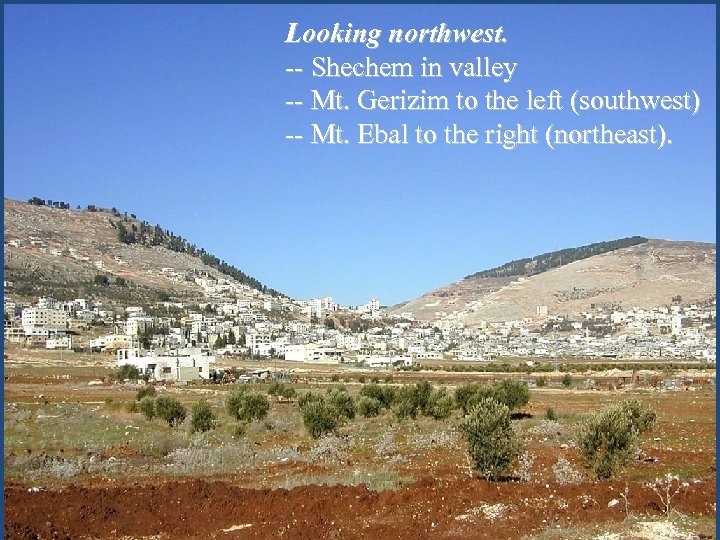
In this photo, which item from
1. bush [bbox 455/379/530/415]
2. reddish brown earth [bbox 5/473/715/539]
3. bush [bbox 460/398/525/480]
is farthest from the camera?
bush [bbox 455/379/530/415]

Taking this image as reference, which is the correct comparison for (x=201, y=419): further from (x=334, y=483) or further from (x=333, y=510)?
(x=333, y=510)

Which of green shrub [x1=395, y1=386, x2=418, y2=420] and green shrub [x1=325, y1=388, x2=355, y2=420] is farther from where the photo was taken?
green shrub [x1=325, y1=388, x2=355, y2=420]

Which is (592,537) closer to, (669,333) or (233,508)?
(233,508)

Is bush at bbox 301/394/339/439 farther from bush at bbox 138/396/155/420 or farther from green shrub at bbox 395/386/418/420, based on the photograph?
bush at bbox 138/396/155/420

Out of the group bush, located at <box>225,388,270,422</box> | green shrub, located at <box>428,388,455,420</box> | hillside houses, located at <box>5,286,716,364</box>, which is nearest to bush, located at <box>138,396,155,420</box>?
bush, located at <box>225,388,270,422</box>

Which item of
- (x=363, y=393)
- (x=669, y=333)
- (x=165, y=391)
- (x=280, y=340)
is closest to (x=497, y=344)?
(x=669, y=333)

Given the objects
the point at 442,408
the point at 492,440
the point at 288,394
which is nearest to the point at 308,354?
the point at 288,394
